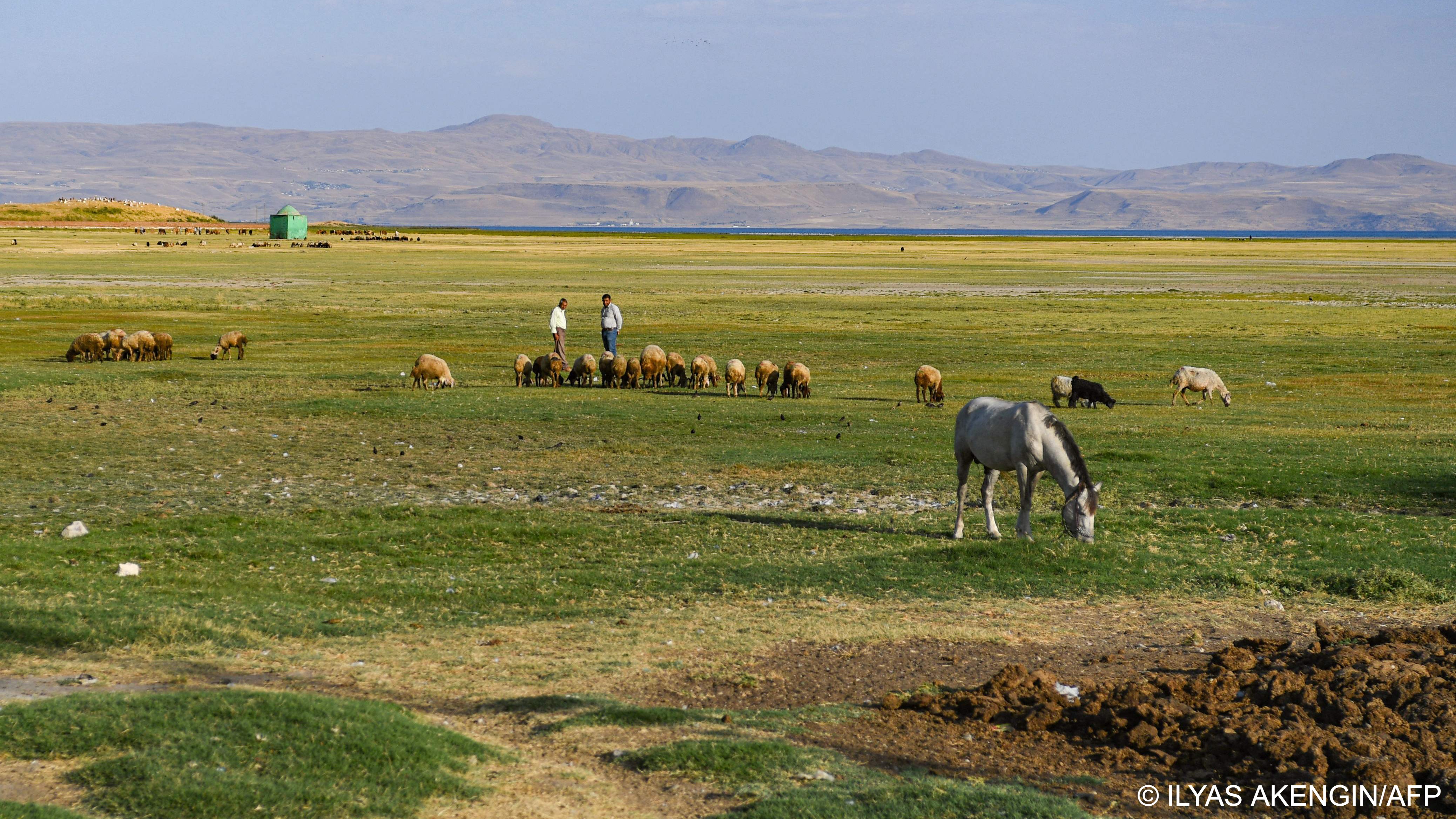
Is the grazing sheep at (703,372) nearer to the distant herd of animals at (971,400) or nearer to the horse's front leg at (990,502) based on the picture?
the distant herd of animals at (971,400)

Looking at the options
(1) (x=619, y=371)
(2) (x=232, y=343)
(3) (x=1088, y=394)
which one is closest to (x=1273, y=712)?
(3) (x=1088, y=394)

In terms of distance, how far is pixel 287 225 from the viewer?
6521 inches

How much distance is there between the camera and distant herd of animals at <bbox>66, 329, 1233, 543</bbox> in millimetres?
15383

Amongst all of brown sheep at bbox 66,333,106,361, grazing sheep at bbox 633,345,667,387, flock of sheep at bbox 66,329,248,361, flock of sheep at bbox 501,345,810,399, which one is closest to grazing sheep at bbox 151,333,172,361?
flock of sheep at bbox 66,329,248,361

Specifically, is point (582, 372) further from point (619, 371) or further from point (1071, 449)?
point (1071, 449)

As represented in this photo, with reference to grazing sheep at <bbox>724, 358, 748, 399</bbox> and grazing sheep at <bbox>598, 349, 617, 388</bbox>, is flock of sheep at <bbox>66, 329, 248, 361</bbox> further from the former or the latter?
grazing sheep at <bbox>724, 358, 748, 399</bbox>

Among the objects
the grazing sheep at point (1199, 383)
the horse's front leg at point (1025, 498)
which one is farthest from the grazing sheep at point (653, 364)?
the horse's front leg at point (1025, 498)

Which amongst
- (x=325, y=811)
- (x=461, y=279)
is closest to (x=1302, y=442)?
(x=325, y=811)

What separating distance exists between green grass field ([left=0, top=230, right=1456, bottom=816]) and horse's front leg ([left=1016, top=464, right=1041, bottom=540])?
13.2 inches

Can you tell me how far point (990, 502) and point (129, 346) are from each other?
30.7 metres

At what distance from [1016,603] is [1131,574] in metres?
1.87

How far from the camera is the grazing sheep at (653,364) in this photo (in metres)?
34.1

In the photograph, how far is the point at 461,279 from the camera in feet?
279

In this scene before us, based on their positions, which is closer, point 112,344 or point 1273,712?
point 1273,712
